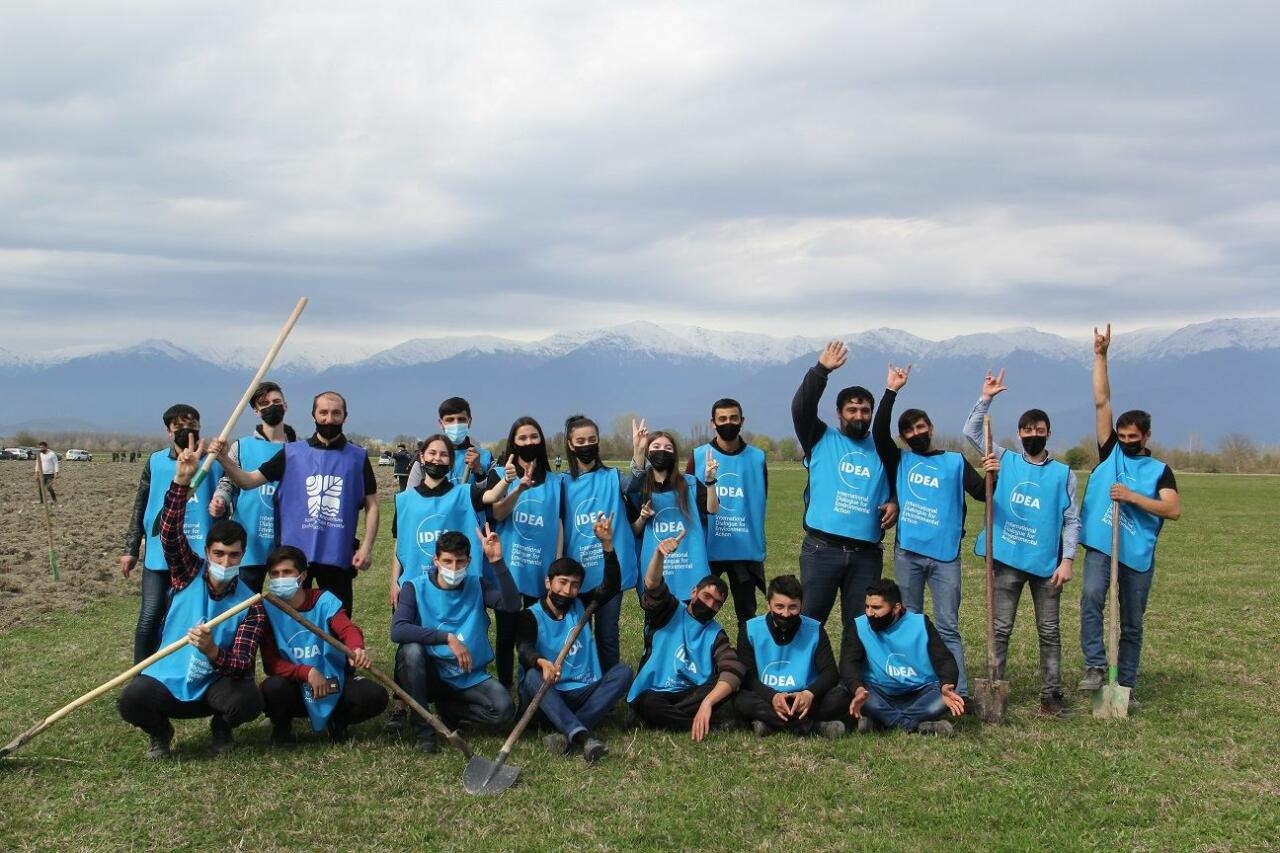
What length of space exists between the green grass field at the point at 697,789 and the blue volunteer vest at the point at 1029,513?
1.16 meters

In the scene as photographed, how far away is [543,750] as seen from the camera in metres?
6.80

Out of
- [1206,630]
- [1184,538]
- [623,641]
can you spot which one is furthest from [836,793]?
[1184,538]

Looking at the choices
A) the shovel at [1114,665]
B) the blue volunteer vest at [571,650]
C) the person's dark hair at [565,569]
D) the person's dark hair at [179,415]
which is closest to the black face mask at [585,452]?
the person's dark hair at [565,569]

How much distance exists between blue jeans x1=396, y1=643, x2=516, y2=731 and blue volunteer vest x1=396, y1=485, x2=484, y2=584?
2.13 feet

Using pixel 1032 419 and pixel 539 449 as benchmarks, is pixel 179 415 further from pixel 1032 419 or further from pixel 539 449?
pixel 1032 419

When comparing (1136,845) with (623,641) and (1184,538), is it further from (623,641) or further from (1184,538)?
(1184,538)

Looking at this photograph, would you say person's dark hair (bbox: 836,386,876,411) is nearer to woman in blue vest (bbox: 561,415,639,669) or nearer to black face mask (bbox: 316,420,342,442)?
woman in blue vest (bbox: 561,415,639,669)

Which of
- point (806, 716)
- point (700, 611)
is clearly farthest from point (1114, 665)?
point (700, 611)

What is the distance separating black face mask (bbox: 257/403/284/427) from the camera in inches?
307

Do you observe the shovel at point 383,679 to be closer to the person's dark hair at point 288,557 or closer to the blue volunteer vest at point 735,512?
the person's dark hair at point 288,557

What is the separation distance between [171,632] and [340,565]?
1.17m

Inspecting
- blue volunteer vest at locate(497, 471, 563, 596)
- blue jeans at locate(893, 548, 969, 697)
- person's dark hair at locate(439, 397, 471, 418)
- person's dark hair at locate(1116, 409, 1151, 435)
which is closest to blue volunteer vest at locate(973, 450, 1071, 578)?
blue jeans at locate(893, 548, 969, 697)

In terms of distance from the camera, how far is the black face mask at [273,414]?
7789mm

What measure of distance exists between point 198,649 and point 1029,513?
6.01m
